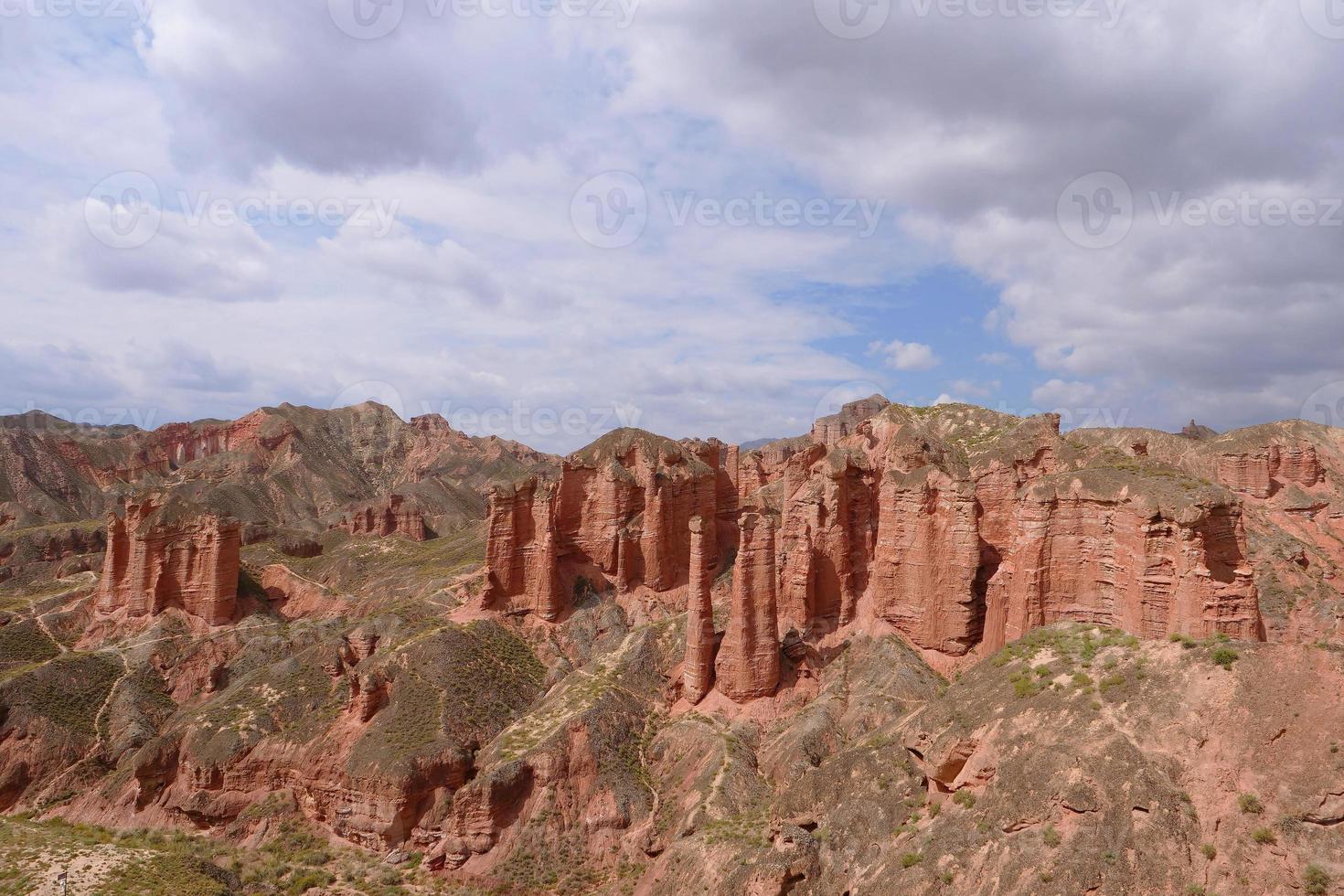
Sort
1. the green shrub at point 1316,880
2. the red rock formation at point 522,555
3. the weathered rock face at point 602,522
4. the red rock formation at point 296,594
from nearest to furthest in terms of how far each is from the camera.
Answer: the green shrub at point 1316,880
the red rock formation at point 522,555
the weathered rock face at point 602,522
the red rock formation at point 296,594

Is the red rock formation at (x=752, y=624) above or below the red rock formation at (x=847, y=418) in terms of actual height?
below

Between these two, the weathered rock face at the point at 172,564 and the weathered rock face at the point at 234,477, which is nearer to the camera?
the weathered rock face at the point at 172,564

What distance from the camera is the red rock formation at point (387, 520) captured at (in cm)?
13412

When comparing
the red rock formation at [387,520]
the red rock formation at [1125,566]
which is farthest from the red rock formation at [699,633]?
the red rock formation at [387,520]

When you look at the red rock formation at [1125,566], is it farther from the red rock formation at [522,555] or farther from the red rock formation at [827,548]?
the red rock formation at [522,555]

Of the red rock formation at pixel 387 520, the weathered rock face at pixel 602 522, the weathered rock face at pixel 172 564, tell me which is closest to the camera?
the weathered rock face at pixel 602 522

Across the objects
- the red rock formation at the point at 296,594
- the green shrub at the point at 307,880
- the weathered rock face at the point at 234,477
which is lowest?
the green shrub at the point at 307,880

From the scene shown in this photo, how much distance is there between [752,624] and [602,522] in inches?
894

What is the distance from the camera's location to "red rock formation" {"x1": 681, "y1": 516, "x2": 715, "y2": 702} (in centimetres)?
4869

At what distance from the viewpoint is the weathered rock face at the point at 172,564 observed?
71.0 meters

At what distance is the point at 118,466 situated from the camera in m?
184

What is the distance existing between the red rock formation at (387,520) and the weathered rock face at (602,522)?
77060 millimetres

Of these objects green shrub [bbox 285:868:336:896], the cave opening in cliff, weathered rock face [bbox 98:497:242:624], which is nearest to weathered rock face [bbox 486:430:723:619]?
green shrub [bbox 285:868:336:896]

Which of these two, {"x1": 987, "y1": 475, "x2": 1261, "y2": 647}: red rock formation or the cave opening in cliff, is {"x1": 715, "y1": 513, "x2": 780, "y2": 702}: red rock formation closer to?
the cave opening in cliff
